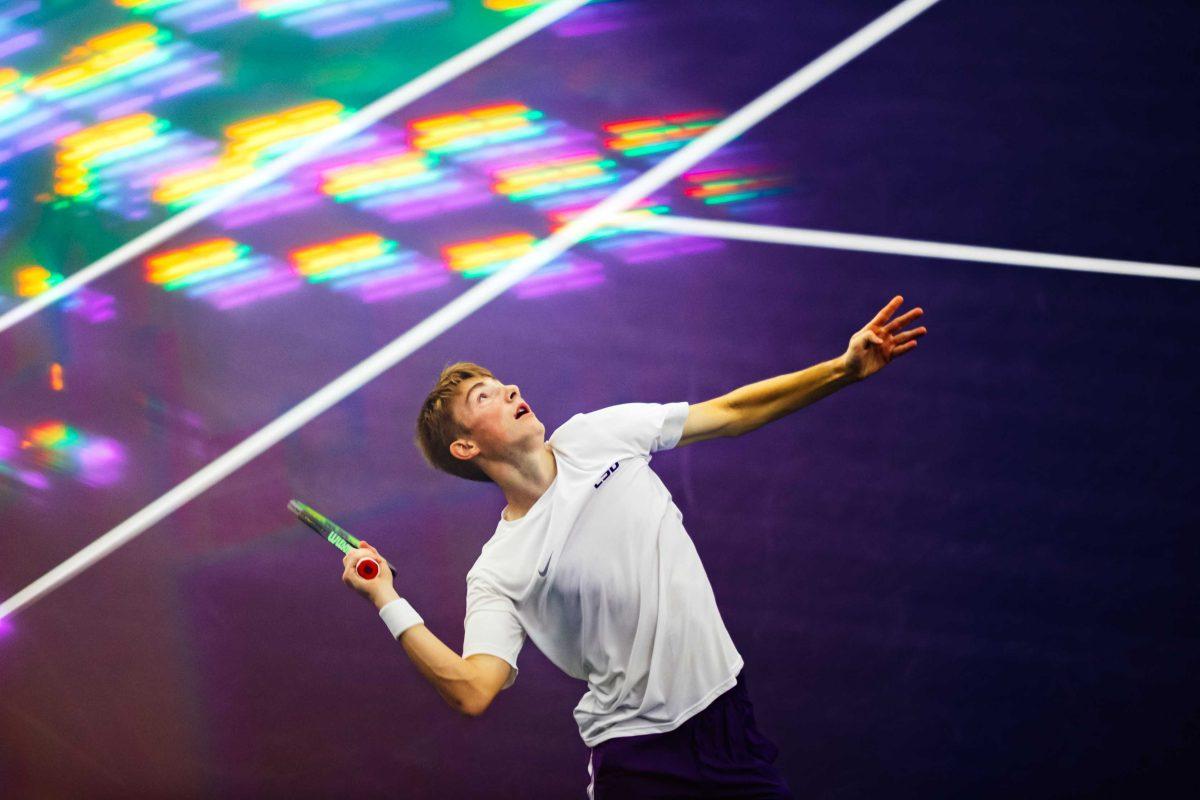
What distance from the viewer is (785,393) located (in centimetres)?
196

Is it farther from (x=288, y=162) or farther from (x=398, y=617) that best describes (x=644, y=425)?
(x=288, y=162)

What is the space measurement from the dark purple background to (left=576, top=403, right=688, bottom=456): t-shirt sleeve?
0.68 meters

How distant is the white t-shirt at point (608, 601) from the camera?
182 centimetres

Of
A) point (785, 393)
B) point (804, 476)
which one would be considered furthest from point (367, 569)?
point (804, 476)

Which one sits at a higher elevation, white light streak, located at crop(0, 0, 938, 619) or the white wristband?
white light streak, located at crop(0, 0, 938, 619)

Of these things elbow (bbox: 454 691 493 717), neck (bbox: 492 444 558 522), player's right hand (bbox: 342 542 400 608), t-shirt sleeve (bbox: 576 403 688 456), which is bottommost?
elbow (bbox: 454 691 493 717)

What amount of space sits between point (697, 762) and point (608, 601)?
30 cm

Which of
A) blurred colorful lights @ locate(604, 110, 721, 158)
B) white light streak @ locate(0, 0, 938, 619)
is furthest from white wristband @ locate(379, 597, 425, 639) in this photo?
blurred colorful lights @ locate(604, 110, 721, 158)

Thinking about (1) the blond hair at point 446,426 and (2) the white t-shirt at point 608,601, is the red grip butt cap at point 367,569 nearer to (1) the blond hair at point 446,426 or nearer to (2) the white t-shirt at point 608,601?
(2) the white t-shirt at point 608,601

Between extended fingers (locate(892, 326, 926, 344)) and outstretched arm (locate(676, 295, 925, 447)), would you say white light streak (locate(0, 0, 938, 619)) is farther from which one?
extended fingers (locate(892, 326, 926, 344))

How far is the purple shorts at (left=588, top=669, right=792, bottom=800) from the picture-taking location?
1790 mm

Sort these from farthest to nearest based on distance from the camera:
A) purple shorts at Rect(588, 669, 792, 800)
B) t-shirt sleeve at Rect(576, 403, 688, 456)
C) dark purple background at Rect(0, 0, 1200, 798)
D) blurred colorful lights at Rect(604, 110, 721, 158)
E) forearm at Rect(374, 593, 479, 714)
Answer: blurred colorful lights at Rect(604, 110, 721, 158) < dark purple background at Rect(0, 0, 1200, 798) < t-shirt sleeve at Rect(576, 403, 688, 456) < purple shorts at Rect(588, 669, 792, 800) < forearm at Rect(374, 593, 479, 714)

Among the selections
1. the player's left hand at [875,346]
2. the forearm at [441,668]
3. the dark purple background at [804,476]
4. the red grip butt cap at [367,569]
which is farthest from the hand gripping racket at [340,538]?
the player's left hand at [875,346]

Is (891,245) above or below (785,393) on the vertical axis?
above
